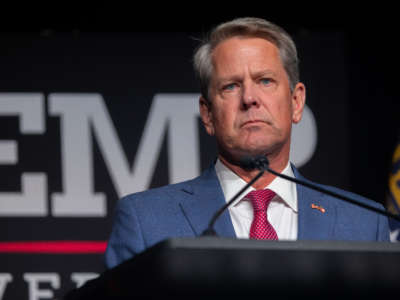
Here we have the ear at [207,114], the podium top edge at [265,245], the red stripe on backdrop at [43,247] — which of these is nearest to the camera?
the podium top edge at [265,245]

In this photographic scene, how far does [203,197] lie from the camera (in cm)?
198

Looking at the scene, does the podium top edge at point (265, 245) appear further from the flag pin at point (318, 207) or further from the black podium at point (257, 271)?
the flag pin at point (318, 207)

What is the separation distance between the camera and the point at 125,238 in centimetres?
184

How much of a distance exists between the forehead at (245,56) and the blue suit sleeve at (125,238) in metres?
0.43

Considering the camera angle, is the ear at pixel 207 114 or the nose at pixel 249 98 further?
the ear at pixel 207 114

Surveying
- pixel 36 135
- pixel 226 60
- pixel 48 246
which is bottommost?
pixel 48 246

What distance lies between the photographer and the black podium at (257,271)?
1027mm

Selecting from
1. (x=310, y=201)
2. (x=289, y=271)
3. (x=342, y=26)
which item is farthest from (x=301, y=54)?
(x=289, y=271)

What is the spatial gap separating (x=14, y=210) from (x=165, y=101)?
765mm

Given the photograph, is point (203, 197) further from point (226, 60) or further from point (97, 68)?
point (97, 68)

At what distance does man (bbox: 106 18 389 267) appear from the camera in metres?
1.89

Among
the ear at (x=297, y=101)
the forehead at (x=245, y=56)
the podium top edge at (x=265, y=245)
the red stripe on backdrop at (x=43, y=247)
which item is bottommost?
the red stripe on backdrop at (x=43, y=247)

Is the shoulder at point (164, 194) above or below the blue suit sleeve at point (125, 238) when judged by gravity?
above

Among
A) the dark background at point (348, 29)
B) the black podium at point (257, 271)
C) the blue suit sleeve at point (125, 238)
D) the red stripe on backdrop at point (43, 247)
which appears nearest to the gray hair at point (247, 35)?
the blue suit sleeve at point (125, 238)
